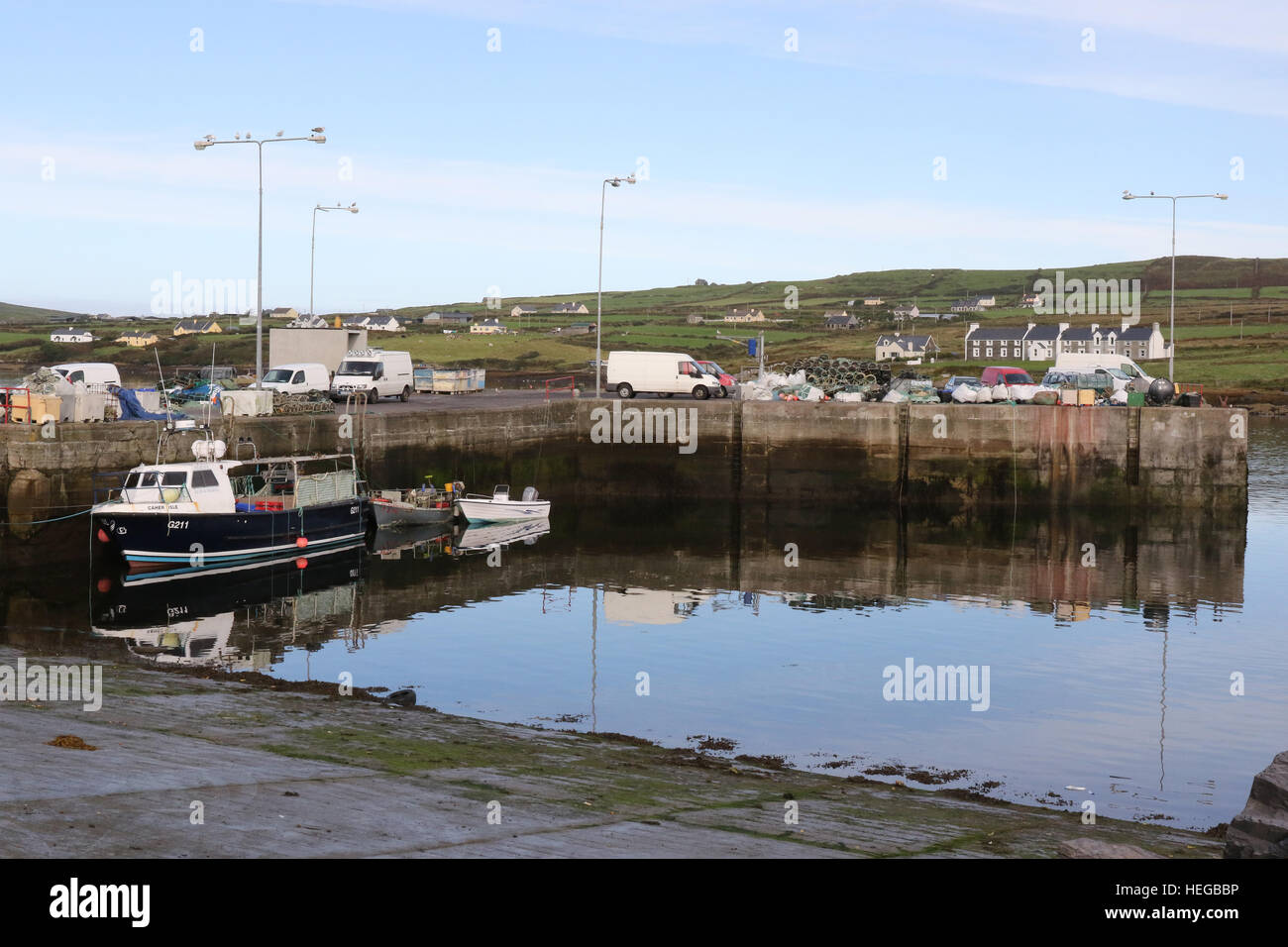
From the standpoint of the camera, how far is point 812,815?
44.6 feet

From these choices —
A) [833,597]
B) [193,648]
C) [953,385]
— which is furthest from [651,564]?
[953,385]

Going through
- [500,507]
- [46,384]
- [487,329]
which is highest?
[487,329]

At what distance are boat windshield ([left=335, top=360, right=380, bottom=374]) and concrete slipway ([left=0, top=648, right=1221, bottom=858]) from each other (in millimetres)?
35655

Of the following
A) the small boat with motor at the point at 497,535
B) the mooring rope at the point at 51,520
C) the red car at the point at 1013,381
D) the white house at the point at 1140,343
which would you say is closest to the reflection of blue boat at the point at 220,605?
the mooring rope at the point at 51,520

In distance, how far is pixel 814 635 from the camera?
30.1 meters

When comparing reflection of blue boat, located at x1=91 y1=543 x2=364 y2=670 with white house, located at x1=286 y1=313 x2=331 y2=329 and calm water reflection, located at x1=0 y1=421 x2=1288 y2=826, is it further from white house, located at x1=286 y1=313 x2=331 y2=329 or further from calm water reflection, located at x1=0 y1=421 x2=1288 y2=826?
white house, located at x1=286 y1=313 x2=331 y2=329

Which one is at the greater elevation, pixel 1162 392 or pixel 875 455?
pixel 1162 392

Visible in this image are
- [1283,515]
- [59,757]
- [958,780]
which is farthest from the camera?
[1283,515]

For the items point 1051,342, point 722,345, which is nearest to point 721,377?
point 722,345

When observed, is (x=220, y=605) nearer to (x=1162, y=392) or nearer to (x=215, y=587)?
(x=215, y=587)

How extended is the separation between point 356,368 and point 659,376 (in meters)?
13.9

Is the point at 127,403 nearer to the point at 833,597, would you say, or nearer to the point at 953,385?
the point at 833,597
